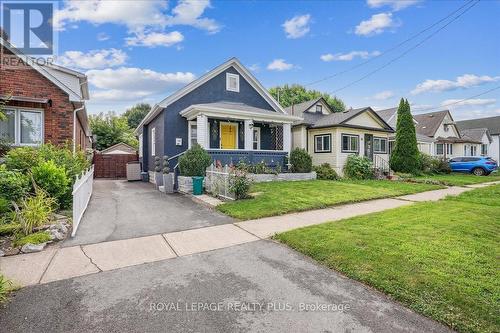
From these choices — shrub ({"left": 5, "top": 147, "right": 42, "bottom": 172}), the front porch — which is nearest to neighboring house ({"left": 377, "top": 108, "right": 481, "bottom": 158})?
the front porch

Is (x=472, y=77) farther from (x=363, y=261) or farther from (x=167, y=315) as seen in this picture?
(x=167, y=315)

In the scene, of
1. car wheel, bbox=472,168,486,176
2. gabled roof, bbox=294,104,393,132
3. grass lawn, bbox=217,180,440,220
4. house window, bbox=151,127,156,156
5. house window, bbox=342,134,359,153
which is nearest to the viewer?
grass lawn, bbox=217,180,440,220

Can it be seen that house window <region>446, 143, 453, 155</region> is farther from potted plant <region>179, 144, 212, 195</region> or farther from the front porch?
potted plant <region>179, 144, 212, 195</region>

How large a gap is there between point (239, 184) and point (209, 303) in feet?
20.0

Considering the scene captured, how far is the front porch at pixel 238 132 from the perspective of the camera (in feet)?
41.7

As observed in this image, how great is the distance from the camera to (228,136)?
15.3m

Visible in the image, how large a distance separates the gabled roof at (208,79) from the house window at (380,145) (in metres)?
8.18

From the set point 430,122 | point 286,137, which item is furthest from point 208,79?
point 430,122

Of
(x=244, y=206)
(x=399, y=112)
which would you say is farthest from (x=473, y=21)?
(x=244, y=206)

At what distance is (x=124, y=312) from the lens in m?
2.96

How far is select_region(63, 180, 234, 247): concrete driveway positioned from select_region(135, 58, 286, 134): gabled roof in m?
5.69

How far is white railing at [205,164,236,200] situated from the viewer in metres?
9.51

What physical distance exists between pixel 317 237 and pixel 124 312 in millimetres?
3633

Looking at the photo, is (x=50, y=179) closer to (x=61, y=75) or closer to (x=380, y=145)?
(x=61, y=75)
